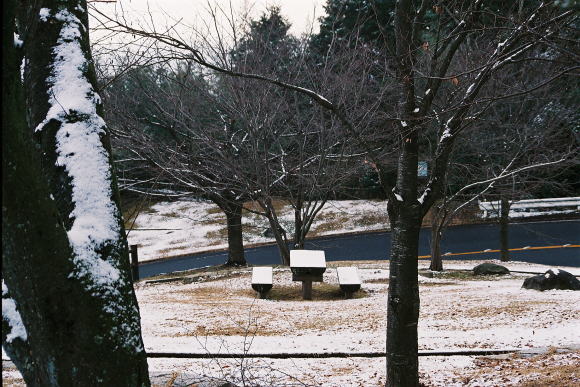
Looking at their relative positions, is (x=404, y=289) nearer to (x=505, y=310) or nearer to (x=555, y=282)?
(x=505, y=310)

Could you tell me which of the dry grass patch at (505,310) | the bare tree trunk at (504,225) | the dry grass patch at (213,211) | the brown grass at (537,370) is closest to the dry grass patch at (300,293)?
the dry grass patch at (505,310)

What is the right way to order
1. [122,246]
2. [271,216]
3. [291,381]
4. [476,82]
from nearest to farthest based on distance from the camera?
[122,246] < [476,82] < [291,381] < [271,216]

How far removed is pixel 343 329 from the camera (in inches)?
372

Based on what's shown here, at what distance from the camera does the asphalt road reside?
22.9 metres

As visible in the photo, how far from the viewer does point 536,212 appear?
29.9 metres

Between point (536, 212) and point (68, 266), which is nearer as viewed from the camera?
point (68, 266)

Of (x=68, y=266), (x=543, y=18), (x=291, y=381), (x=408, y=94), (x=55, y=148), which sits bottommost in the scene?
(x=291, y=381)

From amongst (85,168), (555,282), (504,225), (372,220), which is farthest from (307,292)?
(372,220)

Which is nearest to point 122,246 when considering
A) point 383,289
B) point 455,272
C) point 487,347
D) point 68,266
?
point 68,266

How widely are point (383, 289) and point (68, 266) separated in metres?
12.1

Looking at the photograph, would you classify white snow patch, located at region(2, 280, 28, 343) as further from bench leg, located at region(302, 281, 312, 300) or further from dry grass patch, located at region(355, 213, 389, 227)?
dry grass patch, located at region(355, 213, 389, 227)

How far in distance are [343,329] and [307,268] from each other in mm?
3652

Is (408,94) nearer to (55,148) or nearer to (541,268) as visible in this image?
(55,148)

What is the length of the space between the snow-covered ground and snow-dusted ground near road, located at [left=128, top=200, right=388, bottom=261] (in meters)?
15.1
